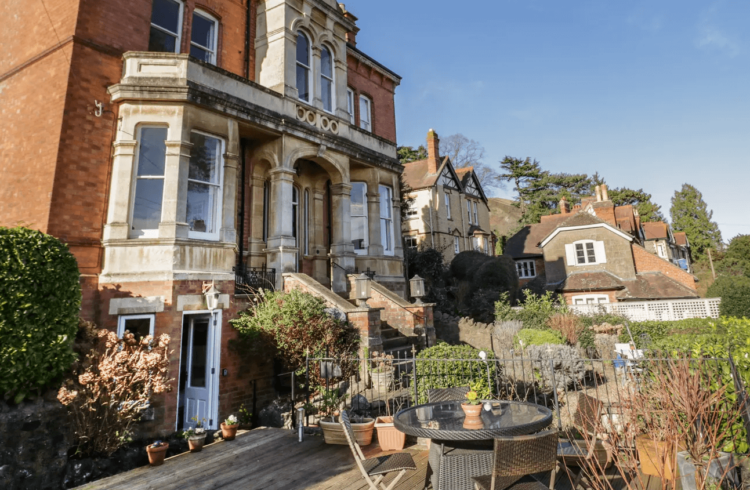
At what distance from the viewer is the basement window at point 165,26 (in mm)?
11000

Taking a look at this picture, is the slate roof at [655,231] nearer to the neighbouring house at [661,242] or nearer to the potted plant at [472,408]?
the neighbouring house at [661,242]

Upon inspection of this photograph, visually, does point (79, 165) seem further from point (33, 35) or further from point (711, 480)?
point (711, 480)

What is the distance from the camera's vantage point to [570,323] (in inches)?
649

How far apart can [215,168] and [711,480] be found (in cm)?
1048

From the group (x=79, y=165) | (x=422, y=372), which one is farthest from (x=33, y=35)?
(x=422, y=372)

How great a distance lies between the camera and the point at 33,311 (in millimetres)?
5906

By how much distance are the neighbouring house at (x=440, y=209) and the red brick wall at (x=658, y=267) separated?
11507 millimetres

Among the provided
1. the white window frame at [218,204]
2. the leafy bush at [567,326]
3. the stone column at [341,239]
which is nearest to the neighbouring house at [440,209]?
the leafy bush at [567,326]

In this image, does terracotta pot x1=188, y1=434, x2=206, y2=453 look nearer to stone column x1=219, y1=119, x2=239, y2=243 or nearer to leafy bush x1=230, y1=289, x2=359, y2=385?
leafy bush x1=230, y1=289, x2=359, y2=385

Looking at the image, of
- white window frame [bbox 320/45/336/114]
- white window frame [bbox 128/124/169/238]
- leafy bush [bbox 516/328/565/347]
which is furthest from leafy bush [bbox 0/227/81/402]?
leafy bush [bbox 516/328/565/347]

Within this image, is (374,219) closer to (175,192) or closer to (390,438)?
(175,192)

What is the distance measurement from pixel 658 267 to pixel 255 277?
29.6m

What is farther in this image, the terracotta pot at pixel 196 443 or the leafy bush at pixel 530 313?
the leafy bush at pixel 530 313

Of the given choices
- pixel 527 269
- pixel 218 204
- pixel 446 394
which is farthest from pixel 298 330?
pixel 527 269
